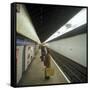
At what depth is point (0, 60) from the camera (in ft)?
5.02

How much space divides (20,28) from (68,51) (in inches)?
14.4

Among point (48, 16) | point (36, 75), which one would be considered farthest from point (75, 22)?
point (36, 75)

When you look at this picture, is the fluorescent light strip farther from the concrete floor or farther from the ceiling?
the concrete floor

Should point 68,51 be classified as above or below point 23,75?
above

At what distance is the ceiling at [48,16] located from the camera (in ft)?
5.17

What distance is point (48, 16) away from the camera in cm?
161

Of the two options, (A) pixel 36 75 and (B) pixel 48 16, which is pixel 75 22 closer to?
(B) pixel 48 16

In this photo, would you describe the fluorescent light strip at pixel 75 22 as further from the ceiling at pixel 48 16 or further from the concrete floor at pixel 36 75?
the concrete floor at pixel 36 75

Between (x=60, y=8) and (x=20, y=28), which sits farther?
(x=60, y=8)

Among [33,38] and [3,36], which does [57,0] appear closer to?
[33,38]

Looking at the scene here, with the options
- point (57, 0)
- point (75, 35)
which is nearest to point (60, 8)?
point (57, 0)

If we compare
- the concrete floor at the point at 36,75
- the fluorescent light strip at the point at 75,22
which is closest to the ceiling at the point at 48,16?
the fluorescent light strip at the point at 75,22

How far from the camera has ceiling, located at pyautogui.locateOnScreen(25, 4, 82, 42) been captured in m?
1.58

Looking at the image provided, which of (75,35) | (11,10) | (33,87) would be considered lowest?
(33,87)
